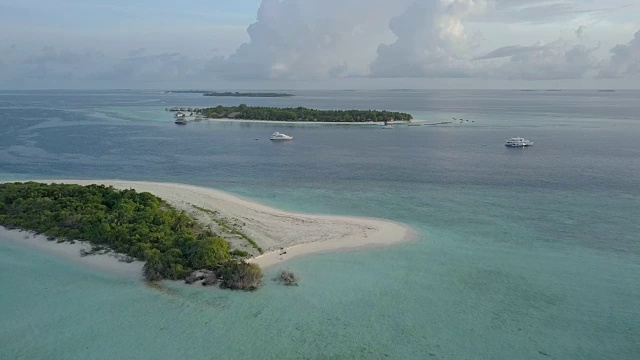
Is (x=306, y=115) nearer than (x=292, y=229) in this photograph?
No

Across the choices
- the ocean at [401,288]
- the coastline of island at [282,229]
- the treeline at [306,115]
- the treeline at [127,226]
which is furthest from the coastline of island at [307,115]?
the treeline at [127,226]

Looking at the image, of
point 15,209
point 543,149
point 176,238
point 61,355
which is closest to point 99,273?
point 176,238

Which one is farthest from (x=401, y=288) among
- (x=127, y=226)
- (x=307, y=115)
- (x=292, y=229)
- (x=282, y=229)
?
(x=307, y=115)

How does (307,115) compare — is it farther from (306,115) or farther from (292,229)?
(292,229)

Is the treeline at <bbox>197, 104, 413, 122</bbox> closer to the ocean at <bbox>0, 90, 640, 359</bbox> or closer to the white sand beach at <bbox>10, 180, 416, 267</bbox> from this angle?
the ocean at <bbox>0, 90, 640, 359</bbox>

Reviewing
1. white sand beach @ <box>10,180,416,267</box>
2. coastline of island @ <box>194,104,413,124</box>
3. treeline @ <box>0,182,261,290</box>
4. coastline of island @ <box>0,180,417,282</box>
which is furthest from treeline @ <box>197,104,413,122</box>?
treeline @ <box>0,182,261,290</box>

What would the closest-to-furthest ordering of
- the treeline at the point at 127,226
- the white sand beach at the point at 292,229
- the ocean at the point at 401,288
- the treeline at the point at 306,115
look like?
the ocean at the point at 401,288 < the treeline at the point at 127,226 < the white sand beach at the point at 292,229 < the treeline at the point at 306,115

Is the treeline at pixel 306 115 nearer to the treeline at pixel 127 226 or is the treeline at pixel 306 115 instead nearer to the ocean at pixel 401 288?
the ocean at pixel 401 288

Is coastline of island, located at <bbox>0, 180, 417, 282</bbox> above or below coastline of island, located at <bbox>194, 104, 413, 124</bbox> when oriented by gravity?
below
